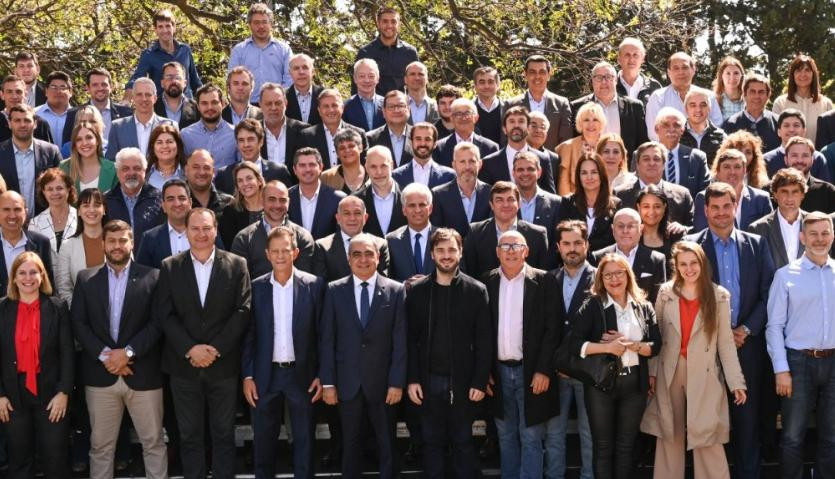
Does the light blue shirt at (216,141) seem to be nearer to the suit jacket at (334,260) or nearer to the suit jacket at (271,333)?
the suit jacket at (334,260)

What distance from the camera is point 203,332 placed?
307 inches

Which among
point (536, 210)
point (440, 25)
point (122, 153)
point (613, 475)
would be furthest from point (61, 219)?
point (440, 25)

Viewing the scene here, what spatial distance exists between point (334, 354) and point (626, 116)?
13.2ft

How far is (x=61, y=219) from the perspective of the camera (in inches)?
340

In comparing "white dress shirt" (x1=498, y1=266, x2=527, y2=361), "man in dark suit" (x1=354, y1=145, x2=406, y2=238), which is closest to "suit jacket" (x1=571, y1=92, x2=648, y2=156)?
"man in dark suit" (x1=354, y1=145, x2=406, y2=238)

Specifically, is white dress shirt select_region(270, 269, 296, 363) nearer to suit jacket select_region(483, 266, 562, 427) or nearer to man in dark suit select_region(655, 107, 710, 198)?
suit jacket select_region(483, 266, 562, 427)

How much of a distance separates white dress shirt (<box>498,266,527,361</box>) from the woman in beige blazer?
918mm

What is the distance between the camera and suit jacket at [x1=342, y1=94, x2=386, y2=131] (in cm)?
1077

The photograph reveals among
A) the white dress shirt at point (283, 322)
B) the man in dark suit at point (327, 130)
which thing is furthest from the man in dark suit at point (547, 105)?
the white dress shirt at point (283, 322)

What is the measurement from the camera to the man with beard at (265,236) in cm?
823

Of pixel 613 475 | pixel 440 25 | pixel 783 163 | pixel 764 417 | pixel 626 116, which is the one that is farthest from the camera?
pixel 440 25

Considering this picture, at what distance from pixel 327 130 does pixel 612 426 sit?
13.0ft

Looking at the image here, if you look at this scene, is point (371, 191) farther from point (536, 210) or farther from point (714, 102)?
point (714, 102)

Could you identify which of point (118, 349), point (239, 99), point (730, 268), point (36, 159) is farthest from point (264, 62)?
point (730, 268)
